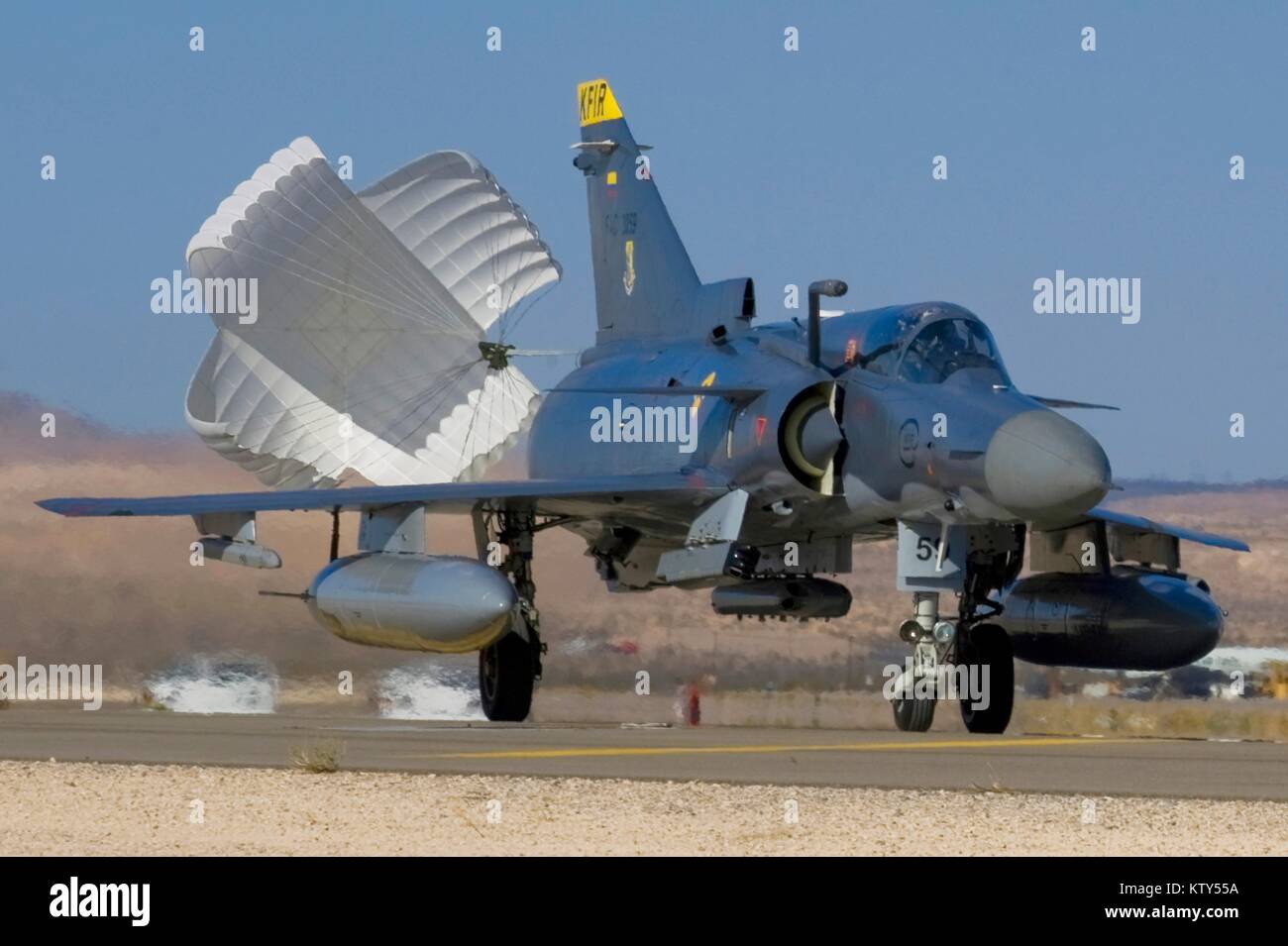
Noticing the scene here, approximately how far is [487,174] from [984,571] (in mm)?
11272

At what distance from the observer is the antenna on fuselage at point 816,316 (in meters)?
20.2

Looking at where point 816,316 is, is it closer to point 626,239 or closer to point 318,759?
point 626,239

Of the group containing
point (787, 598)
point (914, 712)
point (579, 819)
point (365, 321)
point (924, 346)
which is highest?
point (365, 321)

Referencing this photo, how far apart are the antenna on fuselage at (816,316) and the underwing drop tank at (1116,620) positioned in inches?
140

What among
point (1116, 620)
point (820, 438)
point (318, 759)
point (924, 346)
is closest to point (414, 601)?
point (820, 438)

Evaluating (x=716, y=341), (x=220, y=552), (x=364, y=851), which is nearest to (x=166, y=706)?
(x=220, y=552)

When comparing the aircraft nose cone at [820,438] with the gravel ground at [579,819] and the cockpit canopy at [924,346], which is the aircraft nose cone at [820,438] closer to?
the cockpit canopy at [924,346]

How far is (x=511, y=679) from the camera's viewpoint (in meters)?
23.7

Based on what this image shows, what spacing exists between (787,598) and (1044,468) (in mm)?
4273

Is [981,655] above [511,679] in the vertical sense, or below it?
above

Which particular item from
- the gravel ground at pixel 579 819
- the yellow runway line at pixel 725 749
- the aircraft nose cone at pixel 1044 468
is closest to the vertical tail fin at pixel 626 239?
the aircraft nose cone at pixel 1044 468

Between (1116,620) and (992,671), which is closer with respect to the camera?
(992,671)

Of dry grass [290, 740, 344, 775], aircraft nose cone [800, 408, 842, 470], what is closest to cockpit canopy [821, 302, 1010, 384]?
aircraft nose cone [800, 408, 842, 470]

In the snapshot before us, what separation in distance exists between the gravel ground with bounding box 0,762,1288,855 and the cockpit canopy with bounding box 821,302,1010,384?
298 inches
